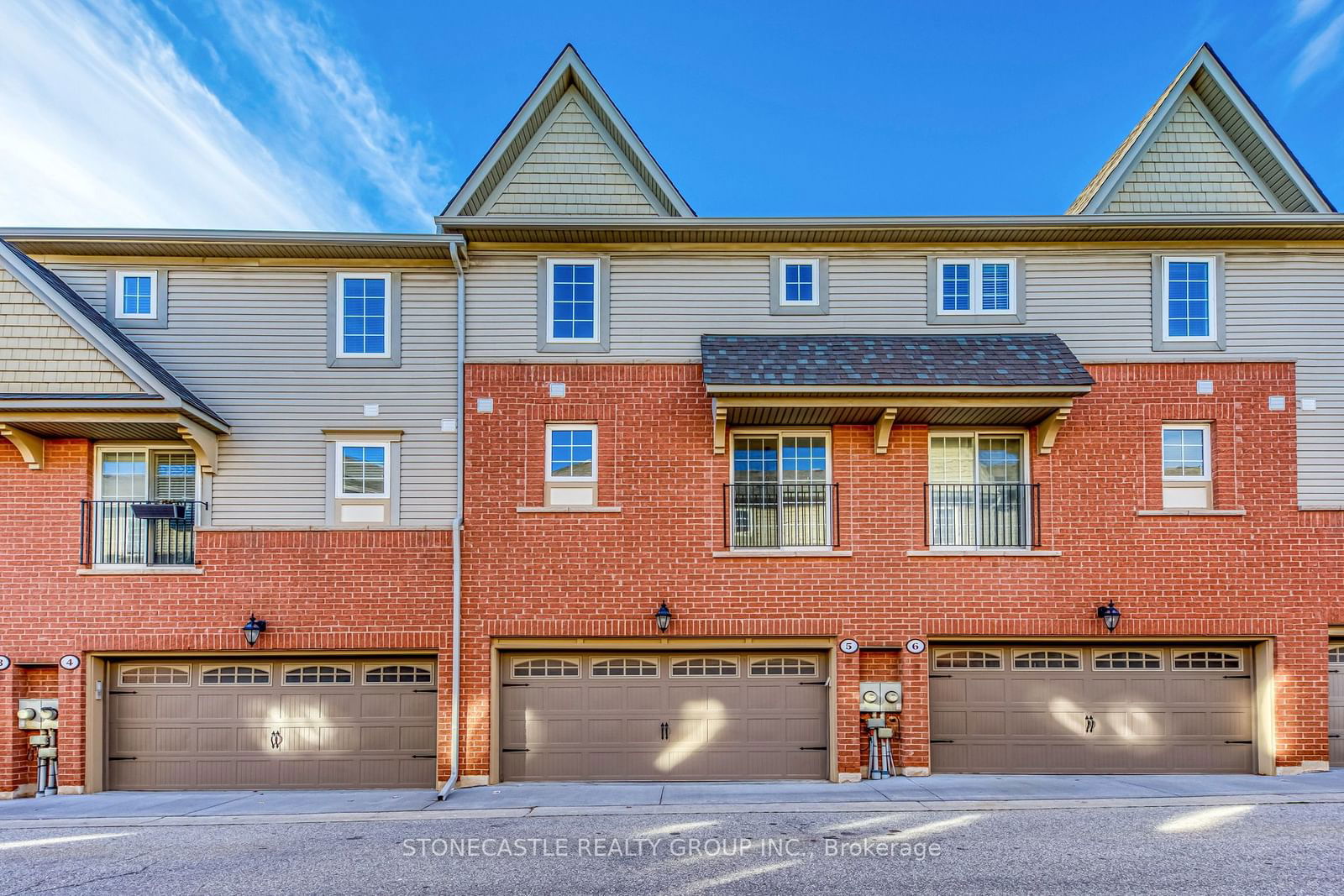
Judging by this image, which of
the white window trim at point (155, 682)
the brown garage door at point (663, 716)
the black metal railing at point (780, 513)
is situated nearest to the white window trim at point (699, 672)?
the brown garage door at point (663, 716)

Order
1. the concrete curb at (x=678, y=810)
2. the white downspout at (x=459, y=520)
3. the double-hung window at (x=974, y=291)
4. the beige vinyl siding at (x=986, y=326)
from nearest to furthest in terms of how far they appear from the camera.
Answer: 1. the concrete curb at (x=678, y=810)
2. the white downspout at (x=459, y=520)
3. the beige vinyl siding at (x=986, y=326)
4. the double-hung window at (x=974, y=291)

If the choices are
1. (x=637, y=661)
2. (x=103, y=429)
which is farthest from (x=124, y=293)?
(x=637, y=661)

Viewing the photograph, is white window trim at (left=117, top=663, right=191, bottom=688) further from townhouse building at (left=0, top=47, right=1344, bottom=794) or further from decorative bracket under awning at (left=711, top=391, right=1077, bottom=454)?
decorative bracket under awning at (left=711, top=391, right=1077, bottom=454)

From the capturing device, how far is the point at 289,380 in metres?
11.2

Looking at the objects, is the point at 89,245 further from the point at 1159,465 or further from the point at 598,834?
the point at 1159,465

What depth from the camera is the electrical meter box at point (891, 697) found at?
1074cm

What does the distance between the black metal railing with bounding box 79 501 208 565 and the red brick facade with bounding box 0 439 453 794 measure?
24 cm

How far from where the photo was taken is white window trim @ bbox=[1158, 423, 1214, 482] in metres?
11.0

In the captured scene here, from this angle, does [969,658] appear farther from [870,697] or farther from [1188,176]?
[1188,176]

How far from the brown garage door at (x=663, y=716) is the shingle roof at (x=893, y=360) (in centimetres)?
409

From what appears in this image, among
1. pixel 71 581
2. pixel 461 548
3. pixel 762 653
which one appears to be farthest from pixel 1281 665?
pixel 71 581

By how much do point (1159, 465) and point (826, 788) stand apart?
662 cm

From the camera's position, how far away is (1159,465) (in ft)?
36.0

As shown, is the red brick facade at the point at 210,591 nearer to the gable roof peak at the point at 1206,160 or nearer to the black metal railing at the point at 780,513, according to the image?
the black metal railing at the point at 780,513
